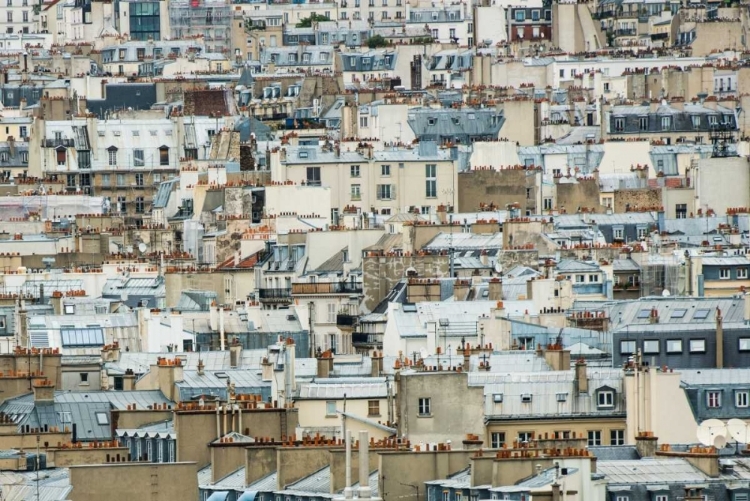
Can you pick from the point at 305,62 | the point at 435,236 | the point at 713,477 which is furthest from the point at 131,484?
the point at 305,62

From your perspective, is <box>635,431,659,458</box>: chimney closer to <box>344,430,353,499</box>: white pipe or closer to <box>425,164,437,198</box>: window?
<box>344,430,353,499</box>: white pipe

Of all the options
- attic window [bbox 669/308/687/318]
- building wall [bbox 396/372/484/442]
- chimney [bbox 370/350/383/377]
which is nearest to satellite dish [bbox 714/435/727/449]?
building wall [bbox 396/372/484/442]

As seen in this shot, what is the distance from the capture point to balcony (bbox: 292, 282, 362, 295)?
300 ft

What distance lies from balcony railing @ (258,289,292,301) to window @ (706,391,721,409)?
89.0 feet

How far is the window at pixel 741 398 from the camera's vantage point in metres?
66.8

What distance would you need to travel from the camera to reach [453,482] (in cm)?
5478

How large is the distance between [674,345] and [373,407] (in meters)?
7.34

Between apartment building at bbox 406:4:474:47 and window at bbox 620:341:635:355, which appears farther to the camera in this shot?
apartment building at bbox 406:4:474:47

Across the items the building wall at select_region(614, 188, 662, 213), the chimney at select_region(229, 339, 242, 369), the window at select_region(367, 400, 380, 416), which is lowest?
the window at select_region(367, 400, 380, 416)

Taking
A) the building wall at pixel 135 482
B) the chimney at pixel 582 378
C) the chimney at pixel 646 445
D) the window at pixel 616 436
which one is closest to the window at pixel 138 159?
the chimney at pixel 582 378

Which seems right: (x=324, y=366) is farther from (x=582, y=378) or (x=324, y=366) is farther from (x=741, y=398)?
(x=741, y=398)

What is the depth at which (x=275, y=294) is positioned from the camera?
93.6m

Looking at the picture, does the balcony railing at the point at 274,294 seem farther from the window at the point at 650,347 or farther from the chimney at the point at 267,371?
the window at the point at 650,347

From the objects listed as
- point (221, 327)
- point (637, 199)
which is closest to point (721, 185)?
point (637, 199)
